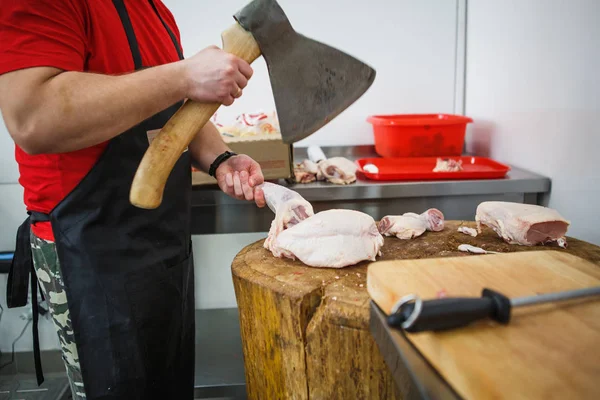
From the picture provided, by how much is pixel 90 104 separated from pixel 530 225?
4.11ft

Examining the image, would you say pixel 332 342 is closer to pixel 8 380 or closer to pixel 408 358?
pixel 408 358

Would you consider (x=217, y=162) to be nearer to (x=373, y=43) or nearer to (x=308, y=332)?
(x=308, y=332)

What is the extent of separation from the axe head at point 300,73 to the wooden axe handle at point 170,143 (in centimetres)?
4

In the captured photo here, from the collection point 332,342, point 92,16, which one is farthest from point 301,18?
point 332,342

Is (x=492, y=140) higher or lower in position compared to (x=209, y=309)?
higher

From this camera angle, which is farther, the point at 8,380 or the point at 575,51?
the point at 8,380

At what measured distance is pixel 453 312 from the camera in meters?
0.73

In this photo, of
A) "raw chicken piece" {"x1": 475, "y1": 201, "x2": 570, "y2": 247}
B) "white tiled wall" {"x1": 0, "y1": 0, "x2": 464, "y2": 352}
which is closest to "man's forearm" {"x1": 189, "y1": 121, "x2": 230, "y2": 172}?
"raw chicken piece" {"x1": 475, "y1": 201, "x2": 570, "y2": 247}

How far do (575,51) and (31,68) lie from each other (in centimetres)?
197

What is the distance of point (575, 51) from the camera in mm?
1893

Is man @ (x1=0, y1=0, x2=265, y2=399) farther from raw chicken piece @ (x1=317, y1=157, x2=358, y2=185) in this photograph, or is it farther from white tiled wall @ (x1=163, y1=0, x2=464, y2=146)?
white tiled wall @ (x1=163, y1=0, x2=464, y2=146)

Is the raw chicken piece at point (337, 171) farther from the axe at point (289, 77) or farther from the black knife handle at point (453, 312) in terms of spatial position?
the black knife handle at point (453, 312)

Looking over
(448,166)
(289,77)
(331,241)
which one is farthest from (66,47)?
(448,166)

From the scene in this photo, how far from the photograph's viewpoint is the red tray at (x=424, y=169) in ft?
7.40
